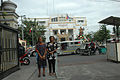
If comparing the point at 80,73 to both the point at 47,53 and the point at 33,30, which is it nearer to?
the point at 47,53

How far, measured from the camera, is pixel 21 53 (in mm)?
9766

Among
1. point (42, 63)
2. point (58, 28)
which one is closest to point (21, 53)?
point (42, 63)

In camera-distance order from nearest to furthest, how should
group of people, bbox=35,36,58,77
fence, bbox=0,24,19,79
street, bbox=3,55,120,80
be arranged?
street, bbox=3,55,120,80 → group of people, bbox=35,36,58,77 → fence, bbox=0,24,19,79

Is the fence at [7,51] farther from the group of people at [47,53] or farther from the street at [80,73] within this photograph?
the group of people at [47,53]

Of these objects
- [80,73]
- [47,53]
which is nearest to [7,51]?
[47,53]

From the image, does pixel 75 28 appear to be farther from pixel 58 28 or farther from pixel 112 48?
pixel 112 48

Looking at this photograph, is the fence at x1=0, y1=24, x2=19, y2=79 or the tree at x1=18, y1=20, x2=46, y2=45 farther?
the tree at x1=18, y1=20, x2=46, y2=45

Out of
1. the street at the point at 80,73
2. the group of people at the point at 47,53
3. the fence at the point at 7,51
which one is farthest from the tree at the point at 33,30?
the group of people at the point at 47,53

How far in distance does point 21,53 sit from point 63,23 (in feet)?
114

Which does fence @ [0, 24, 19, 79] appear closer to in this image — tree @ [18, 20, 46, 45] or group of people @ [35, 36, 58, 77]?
group of people @ [35, 36, 58, 77]

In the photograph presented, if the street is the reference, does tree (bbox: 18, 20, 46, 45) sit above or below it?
above

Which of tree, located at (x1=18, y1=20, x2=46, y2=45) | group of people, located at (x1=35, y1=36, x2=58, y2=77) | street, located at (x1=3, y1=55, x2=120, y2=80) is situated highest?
tree, located at (x1=18, y1=20, x2=46, y2=45)

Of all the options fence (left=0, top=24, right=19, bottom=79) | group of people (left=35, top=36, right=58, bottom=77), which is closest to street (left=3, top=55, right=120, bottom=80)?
fence (left=0, top=24, right=19, bottom=79)

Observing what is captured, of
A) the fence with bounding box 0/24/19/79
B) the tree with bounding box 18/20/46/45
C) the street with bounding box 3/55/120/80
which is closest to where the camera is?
the street with bounding box 3/55/120/80
